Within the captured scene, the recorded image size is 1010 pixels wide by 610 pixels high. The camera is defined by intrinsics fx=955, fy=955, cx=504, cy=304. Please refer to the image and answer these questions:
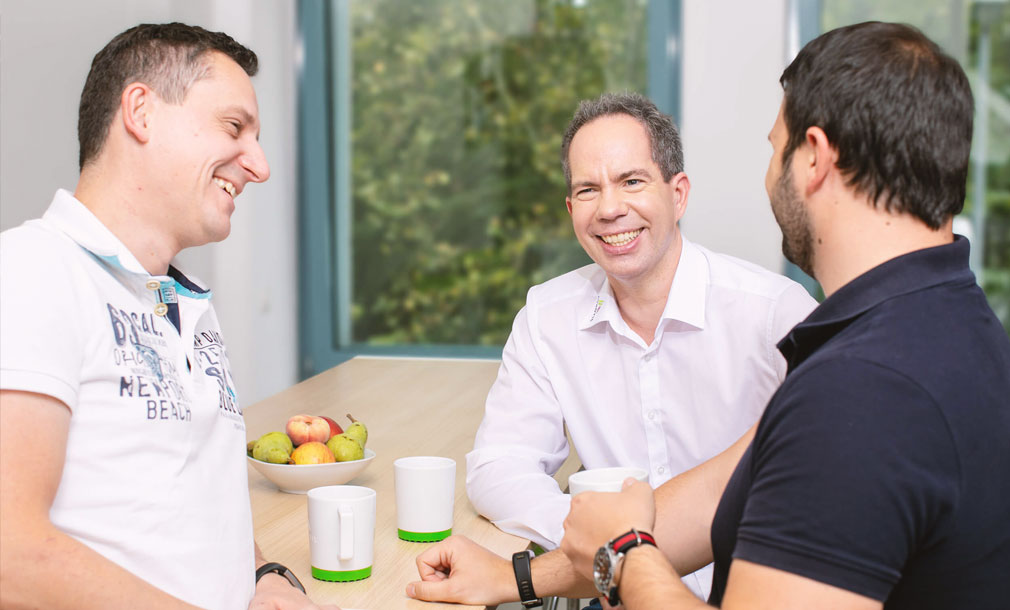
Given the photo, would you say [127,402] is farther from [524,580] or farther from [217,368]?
[524,580]

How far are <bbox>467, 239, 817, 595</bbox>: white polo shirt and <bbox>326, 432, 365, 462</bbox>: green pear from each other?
0.83 feet

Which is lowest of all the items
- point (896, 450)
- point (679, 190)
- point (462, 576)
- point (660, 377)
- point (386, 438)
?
point (386, 438)

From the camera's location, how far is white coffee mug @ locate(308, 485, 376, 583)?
50.4 inches

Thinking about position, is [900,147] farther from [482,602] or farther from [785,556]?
[482,602]

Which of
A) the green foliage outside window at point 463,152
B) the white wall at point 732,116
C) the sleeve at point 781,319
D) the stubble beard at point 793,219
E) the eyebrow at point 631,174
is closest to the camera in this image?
the stubble beard at point 793,219

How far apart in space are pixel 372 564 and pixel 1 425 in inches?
24.4

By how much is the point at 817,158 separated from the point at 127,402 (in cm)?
80

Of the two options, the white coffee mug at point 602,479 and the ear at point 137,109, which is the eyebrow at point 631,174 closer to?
the white coffee mug at point 602,479

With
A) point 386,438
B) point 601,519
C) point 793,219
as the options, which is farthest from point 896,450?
point 386,438

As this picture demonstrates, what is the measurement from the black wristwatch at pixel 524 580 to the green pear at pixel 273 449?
495 millimetres

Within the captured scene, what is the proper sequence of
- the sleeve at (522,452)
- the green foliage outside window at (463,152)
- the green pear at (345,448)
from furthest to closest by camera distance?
1. the green foliage outside window at (463,152)
2. the green pear at (345,448)
3. the sleeve at (522,452)

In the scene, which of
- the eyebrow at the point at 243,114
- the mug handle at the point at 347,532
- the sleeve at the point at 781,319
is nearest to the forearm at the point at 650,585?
the mug handle at the point at 347,532

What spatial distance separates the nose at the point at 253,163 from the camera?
1288 millimetres

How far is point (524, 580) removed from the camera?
1384mm
